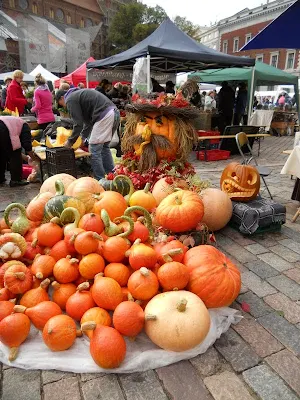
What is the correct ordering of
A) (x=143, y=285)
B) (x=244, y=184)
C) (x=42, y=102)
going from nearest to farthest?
(x=143, y=285), (x=244, y=184), (x=42, y=102)

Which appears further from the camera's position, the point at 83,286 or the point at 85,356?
the point at 83,286

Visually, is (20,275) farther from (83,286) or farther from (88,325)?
(88,325)

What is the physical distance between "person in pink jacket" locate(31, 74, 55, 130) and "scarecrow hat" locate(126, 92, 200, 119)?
4.83 metres

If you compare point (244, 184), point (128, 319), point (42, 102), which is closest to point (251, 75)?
point (42, 102)

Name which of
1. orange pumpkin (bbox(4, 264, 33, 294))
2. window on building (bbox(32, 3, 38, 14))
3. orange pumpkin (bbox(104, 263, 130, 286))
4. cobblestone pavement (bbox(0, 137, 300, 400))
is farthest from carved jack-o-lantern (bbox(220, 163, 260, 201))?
window on building (bbox(32, 3, 38, 14))

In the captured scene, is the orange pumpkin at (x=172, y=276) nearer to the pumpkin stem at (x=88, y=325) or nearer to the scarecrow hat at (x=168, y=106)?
the pumpkin stem at (x=88, y=325)

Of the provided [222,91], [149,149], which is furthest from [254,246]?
[222,91]

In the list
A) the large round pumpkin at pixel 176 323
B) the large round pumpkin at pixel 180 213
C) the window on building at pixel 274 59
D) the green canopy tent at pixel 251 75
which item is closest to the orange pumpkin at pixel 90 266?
the large round pumpkin at pixel 176 323

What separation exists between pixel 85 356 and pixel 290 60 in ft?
152

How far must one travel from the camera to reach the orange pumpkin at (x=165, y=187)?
321 cm

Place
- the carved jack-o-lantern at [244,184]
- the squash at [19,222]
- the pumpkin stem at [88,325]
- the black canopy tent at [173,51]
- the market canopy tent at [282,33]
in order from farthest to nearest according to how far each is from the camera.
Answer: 1. the black canopy tent at [173,51]
2. the market canopy tent at [282,33]
3. the carved jack-o-lantern at [244,184]
4. the squash at [19,222]
5. the pumpkin stem at [88,325]

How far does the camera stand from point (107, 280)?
205 cm

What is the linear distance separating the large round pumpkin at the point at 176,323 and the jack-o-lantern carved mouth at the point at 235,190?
217 cm

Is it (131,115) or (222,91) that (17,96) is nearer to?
(131,115)
